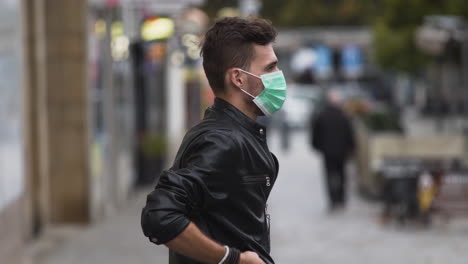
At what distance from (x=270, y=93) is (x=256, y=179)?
0.30 metres

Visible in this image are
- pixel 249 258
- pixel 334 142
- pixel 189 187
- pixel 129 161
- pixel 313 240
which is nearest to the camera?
pixel 189 187

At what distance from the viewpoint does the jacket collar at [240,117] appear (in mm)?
3449

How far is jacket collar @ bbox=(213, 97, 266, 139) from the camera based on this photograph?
11.3ft

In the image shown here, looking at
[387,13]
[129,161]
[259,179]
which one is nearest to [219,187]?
[259,179]

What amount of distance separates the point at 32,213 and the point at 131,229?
140cm

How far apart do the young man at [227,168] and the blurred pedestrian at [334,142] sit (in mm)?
11809

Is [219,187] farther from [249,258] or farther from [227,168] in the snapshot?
[249,258]

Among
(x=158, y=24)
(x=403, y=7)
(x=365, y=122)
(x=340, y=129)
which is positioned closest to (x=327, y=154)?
(x=340, y=129)

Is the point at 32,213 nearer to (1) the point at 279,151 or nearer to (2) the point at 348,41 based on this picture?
(1) the point at 279,151

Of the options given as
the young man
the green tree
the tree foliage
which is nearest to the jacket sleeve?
the young man

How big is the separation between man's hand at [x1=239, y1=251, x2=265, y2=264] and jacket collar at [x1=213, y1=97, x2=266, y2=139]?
0.40m

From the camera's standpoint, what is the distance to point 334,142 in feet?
50.3

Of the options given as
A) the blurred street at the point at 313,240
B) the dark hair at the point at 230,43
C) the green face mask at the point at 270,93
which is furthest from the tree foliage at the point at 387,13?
the dark hair at the point at 230,43

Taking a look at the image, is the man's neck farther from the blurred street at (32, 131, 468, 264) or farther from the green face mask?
the blurred street at (32, 131, 468, 264)
